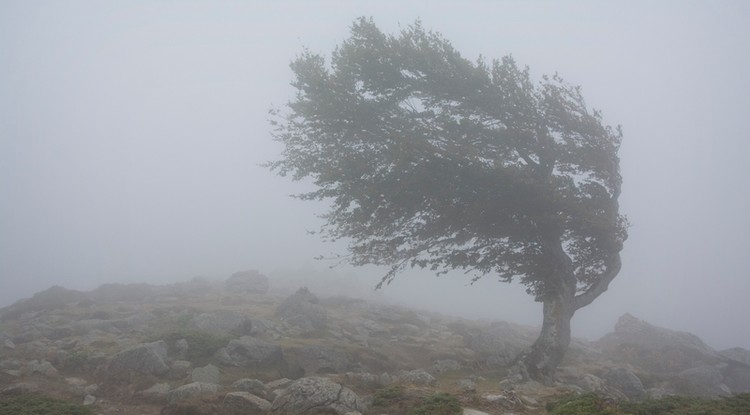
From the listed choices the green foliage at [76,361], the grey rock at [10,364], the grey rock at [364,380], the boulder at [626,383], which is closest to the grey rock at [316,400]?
the grey rock at [364,380]

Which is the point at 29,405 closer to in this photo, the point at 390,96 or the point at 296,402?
the point at 296,402

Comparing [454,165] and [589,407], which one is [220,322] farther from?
[589,407]

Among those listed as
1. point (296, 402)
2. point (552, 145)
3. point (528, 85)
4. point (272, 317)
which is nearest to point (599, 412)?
point (296, 402)

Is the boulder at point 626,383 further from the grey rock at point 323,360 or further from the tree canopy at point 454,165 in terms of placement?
the grey rock at point 323,360

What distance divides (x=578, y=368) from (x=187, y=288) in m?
38.7

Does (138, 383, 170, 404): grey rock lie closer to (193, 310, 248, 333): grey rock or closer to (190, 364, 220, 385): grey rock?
(190, 364, 220, 385): grey rock

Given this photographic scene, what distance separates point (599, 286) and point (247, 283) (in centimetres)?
3724

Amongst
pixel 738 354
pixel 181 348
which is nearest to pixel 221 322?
pixel 181 348

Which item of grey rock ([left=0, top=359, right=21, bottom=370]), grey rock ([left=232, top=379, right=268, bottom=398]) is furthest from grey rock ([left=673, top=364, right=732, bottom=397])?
grey rock ([left=0, top=359, right=21, bottom=370])

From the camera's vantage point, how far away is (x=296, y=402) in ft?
32.0

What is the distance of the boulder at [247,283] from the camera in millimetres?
44719

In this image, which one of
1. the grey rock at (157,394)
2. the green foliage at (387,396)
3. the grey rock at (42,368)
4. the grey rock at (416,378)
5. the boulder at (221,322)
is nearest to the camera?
the green foliage at (387,396)

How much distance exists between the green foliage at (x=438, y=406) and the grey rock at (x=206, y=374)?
785 centimetres

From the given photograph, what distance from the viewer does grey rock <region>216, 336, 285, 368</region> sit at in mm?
15984
